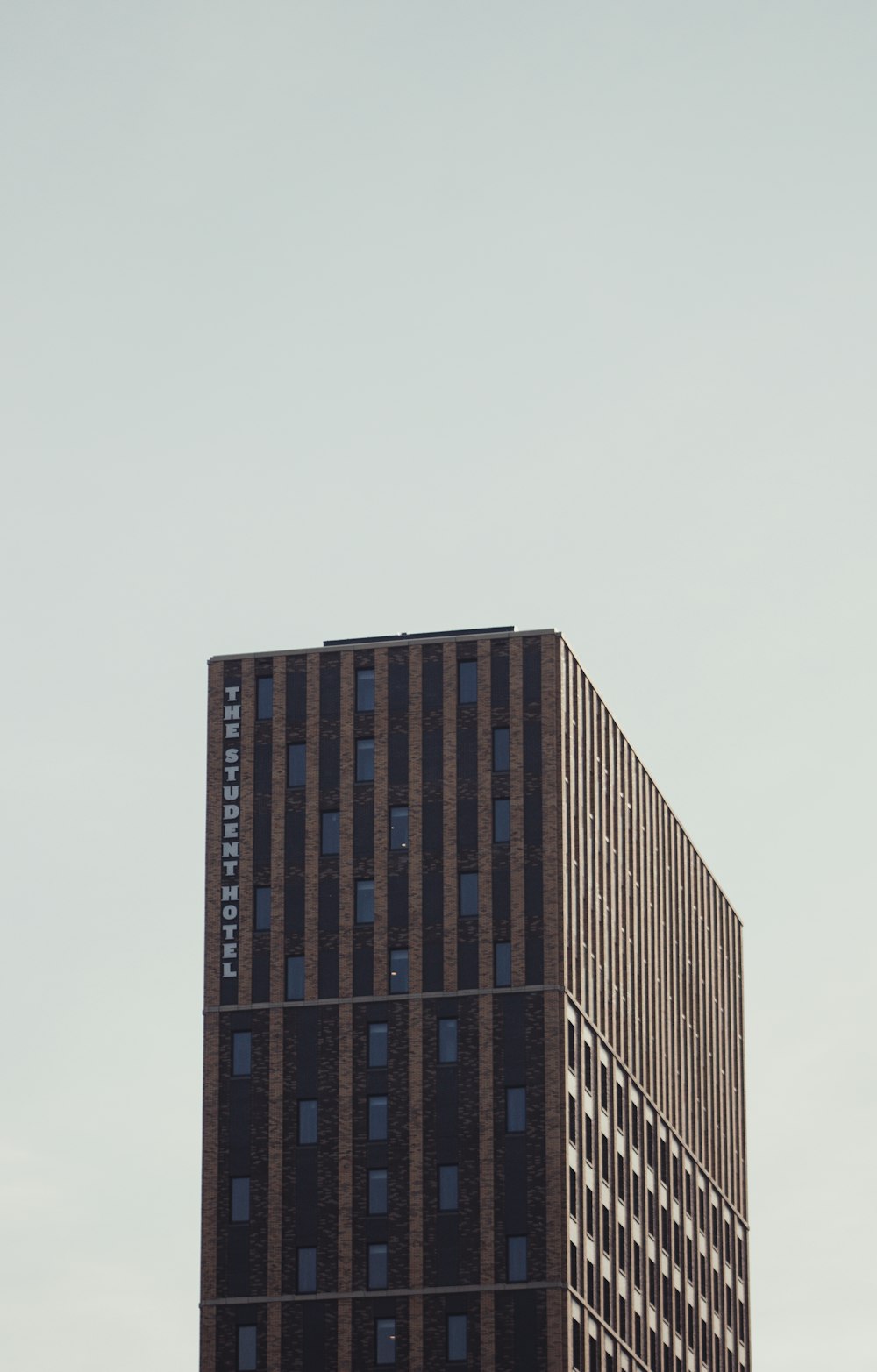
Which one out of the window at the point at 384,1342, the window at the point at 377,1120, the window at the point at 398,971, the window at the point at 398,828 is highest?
the window at the point at 398,828

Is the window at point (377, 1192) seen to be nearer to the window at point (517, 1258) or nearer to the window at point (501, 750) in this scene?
the window at point (517, 1258)

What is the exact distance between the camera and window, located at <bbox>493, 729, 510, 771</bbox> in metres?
175

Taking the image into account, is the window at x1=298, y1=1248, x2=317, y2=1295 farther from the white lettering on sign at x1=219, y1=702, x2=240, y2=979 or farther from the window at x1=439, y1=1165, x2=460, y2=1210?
the white lettering on sign at x1=219, y1=702, x2=240, y2=979

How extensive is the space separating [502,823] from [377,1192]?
19.4 metres

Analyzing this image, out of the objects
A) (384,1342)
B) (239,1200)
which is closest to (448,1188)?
(384,1342)

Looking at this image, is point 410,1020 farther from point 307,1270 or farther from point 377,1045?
point 307,1270

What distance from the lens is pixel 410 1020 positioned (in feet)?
562

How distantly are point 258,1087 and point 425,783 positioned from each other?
17.2 meters

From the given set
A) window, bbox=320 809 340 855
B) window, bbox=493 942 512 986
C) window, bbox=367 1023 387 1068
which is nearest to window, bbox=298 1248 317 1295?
window, bbox=367 1023 387 1068

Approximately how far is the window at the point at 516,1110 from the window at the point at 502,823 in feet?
41.7

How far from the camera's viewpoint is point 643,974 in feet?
636

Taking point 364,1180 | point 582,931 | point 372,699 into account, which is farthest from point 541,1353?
point 372,699

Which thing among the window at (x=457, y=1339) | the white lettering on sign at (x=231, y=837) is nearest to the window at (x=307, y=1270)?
the window at (x=457, y=1339)

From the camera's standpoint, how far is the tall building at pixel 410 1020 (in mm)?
167625
